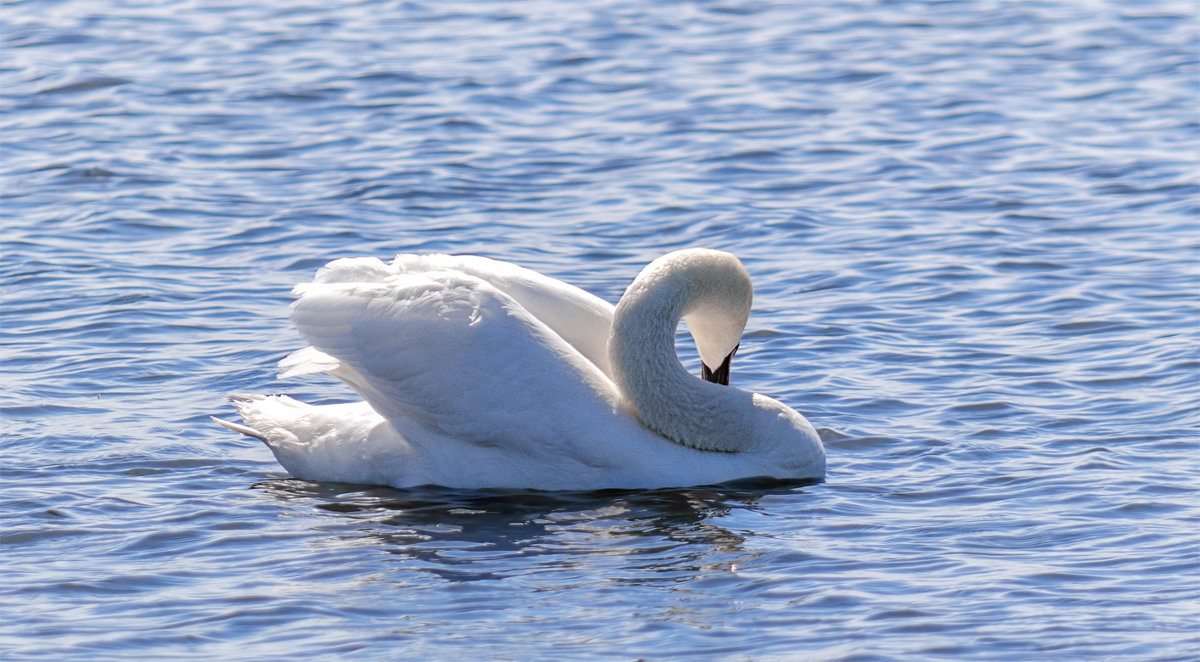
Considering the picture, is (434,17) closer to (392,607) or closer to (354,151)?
(354,151)

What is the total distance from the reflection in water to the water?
24mm

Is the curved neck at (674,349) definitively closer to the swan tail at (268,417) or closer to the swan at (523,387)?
the swan at (523,387)

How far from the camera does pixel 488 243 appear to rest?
12422 millimetres

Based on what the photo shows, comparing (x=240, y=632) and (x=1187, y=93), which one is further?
(x=1187, y=93)

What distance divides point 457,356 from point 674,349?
1.00 m

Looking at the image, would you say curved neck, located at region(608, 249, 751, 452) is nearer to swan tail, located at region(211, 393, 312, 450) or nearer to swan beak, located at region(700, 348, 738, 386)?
swan beak, located at region(700, 348, 738, 386)

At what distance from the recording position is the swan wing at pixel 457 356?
798 cm

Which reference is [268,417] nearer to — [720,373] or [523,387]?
[523,387]

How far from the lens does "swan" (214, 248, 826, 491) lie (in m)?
8.02

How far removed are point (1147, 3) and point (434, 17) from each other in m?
8.22

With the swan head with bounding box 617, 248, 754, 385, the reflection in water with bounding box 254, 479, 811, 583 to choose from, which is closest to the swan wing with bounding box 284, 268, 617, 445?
the reflection in water with bounding box 254, 479, 811, 583

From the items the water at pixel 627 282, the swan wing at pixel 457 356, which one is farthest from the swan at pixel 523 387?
the water at pixel 627 282

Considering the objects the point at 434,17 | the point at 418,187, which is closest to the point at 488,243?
the point at 418,187

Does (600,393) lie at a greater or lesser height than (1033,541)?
greater
